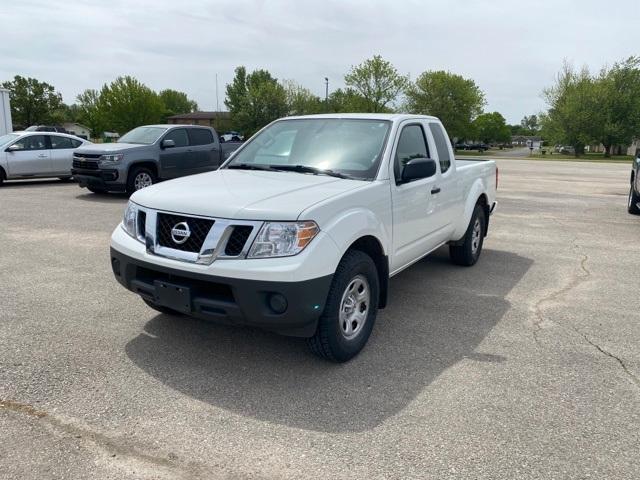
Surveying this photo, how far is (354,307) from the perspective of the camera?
3863 millimetres

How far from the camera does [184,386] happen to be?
11.3 ft

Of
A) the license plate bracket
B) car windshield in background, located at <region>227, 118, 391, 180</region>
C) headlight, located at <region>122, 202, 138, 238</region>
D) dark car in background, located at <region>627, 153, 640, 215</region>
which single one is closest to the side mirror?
car windshield in background, located at <region>227, 118, 391, 180</region>

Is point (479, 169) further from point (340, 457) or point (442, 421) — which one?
point (340, 457)

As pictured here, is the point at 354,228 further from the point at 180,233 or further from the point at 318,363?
the point at 180,233

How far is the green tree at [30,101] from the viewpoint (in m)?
65.8

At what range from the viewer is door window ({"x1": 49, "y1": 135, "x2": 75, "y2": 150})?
1515 cm

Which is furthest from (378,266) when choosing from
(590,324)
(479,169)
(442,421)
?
(479,169)

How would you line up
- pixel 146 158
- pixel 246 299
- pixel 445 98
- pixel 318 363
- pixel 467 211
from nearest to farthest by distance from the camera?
pixel 246 299 < pixel 318 363 < pixel 467 211 < pixel 146 158 < pixel 445 98

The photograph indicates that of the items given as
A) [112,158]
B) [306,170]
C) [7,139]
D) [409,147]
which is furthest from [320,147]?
[7,139]

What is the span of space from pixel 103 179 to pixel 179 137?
2.31 metres

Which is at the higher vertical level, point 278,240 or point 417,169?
point 417,169

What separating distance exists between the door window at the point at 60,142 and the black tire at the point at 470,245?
509 inches

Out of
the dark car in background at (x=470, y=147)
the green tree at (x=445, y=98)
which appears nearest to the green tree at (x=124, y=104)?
the green tree at (x=445, y=98)

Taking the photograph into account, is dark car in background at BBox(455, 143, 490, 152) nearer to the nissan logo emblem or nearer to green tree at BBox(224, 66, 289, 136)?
green tree at BBox(224, 66, 289, 136)
